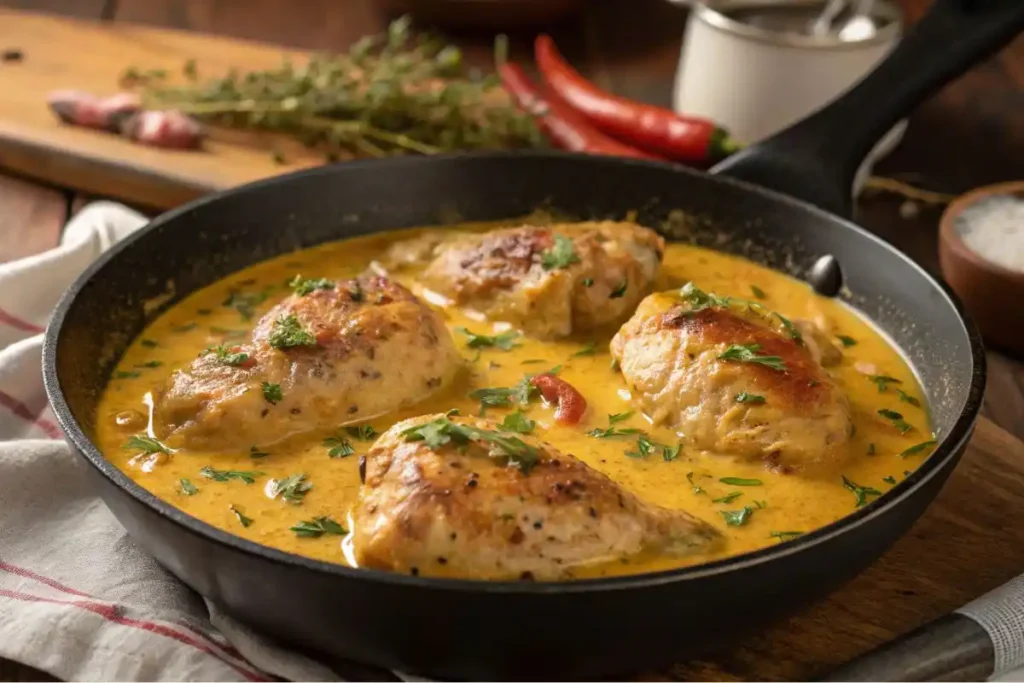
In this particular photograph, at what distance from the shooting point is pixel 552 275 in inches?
159

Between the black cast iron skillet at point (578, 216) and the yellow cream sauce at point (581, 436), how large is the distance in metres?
0.09

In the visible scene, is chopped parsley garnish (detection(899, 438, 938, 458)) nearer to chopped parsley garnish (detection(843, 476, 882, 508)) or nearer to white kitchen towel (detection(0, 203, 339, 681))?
chopped parsley garnish (detection(843, 476, 882, 508))

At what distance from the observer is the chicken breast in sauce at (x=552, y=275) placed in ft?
13.3

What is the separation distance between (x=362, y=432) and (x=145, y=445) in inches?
22.9

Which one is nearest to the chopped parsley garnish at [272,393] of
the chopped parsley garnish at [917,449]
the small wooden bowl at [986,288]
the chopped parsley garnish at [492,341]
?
the chopped parsley garnish at [492,341]

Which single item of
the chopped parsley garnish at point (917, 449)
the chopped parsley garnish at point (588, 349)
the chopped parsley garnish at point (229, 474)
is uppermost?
the chopped parsley garnish at point (917, 449)

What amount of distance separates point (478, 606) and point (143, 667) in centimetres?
94

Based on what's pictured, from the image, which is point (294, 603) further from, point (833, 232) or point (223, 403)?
point (833, 232)

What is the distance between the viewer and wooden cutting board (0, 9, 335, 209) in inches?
217

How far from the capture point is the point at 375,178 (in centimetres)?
472

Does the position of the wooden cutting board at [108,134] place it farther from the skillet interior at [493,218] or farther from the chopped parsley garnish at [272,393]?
the chopped parsley garnish at [272,393]

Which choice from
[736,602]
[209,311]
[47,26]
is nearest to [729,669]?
[736,602]

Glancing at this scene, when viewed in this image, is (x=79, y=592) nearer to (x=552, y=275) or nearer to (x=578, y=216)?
(x=552, y=275)

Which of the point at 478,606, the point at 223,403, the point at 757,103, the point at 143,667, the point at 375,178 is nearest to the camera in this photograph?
the point at 478,606
